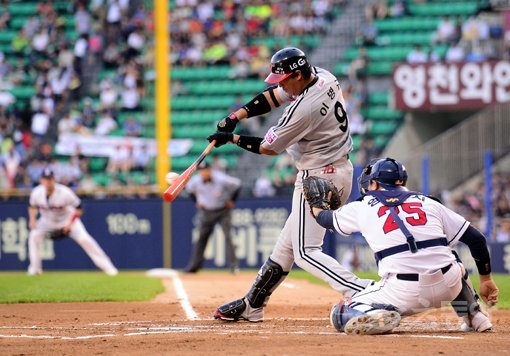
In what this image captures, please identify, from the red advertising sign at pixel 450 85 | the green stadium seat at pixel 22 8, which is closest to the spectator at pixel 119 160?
the red advertising sign at pixel 450 85

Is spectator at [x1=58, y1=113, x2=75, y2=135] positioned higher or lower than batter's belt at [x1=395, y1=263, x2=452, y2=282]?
higher

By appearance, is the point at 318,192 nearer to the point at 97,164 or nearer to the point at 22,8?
the point at 97,164

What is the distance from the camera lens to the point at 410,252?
290 inches

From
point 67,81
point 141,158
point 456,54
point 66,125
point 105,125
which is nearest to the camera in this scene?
point 141,158

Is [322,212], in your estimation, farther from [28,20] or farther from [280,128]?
[28,20]

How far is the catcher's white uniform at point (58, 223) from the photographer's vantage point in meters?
18.8

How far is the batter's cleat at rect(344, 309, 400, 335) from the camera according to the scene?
733 cm

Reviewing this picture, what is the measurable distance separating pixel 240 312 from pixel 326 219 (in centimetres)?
145

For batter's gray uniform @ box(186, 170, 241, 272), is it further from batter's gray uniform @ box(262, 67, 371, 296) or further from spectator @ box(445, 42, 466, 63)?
batter's gray uniform @ box(262, 67, 371, 296)

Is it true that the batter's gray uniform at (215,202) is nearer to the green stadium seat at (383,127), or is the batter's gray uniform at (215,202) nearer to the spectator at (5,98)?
the green stadium seat at (383,127)

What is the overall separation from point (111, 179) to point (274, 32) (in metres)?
6.15

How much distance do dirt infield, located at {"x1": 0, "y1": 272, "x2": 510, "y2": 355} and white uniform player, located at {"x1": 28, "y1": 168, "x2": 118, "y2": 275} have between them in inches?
298

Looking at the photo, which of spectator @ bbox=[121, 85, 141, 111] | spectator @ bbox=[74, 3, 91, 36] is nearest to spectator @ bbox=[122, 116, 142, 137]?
spectator @ bbox=[121, 85, 141, 111]

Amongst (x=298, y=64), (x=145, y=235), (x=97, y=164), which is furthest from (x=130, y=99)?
(x=298, y=64)
